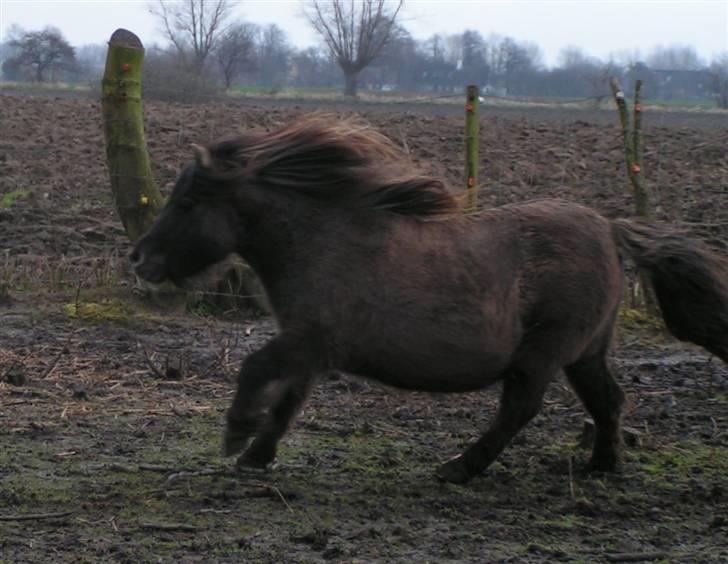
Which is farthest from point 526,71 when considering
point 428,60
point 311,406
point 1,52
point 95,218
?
point 1,52

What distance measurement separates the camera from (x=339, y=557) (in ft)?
14.8

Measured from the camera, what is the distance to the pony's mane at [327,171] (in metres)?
5.54

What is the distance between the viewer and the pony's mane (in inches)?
218

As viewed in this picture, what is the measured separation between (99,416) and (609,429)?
2.68 metres

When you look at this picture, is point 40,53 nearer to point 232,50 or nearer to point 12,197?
point 232,50

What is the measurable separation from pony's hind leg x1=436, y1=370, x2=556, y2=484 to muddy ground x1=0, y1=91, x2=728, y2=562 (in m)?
0.09

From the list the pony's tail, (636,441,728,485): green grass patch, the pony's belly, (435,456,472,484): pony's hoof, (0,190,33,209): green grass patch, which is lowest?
(636,441,728,485): green grass patch

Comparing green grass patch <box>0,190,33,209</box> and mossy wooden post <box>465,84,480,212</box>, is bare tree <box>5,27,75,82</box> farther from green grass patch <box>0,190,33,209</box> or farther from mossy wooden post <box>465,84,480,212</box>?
mossy wooden post <box>465,84,480,212</box>

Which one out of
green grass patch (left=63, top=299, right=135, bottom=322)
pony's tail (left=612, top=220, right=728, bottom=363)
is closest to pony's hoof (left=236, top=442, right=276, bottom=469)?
pony's tail (left=612, top=220, right=728, bottom=363)

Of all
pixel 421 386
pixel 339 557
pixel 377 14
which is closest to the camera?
pixel 339 557

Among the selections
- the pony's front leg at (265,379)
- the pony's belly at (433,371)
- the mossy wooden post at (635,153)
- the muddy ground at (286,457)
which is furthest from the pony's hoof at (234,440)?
the mossy wooden post at (635,153)

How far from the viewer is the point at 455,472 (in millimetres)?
5629

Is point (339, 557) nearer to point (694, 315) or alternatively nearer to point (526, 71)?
point (694, 315)

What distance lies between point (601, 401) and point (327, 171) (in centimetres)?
174
